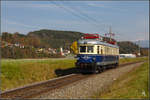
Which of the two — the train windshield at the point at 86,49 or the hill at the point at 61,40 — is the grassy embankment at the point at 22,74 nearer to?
the train windshield at the point at 86,49

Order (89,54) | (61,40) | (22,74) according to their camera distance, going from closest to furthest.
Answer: (22,74) → (89,54) → (61,40)

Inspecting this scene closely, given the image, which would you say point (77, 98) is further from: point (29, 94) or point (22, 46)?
point (22, 46)

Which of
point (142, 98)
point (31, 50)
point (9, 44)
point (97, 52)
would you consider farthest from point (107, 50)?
point (142, 98)

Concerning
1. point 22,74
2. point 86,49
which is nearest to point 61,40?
point 86,49

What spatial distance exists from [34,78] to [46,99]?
8.61 meters

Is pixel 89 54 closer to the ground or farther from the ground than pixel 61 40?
closer to the ground

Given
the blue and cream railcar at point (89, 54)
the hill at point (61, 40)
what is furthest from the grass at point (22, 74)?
the hill at point (61, 40)

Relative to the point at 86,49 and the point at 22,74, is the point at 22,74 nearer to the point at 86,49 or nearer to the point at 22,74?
the point at 22,74

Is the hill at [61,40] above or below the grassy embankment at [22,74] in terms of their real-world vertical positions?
above

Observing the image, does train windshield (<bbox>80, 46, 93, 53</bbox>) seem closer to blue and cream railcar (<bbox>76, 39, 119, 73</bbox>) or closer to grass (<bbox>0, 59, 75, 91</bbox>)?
blue and cream railcar (<bbox>76, 39, 119, 73</bbox>)

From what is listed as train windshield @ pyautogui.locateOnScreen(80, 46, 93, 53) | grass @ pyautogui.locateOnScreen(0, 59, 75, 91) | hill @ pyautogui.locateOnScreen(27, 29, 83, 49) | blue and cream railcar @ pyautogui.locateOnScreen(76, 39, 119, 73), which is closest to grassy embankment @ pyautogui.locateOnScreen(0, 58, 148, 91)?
grass @ pyautogui.locateOnScreen(0, 59, 75, 91)

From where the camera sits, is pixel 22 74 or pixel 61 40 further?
pixel 61 40

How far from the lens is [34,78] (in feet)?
59.0

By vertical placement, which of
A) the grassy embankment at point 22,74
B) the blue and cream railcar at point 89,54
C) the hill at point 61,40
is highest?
the hill at point 61,40
